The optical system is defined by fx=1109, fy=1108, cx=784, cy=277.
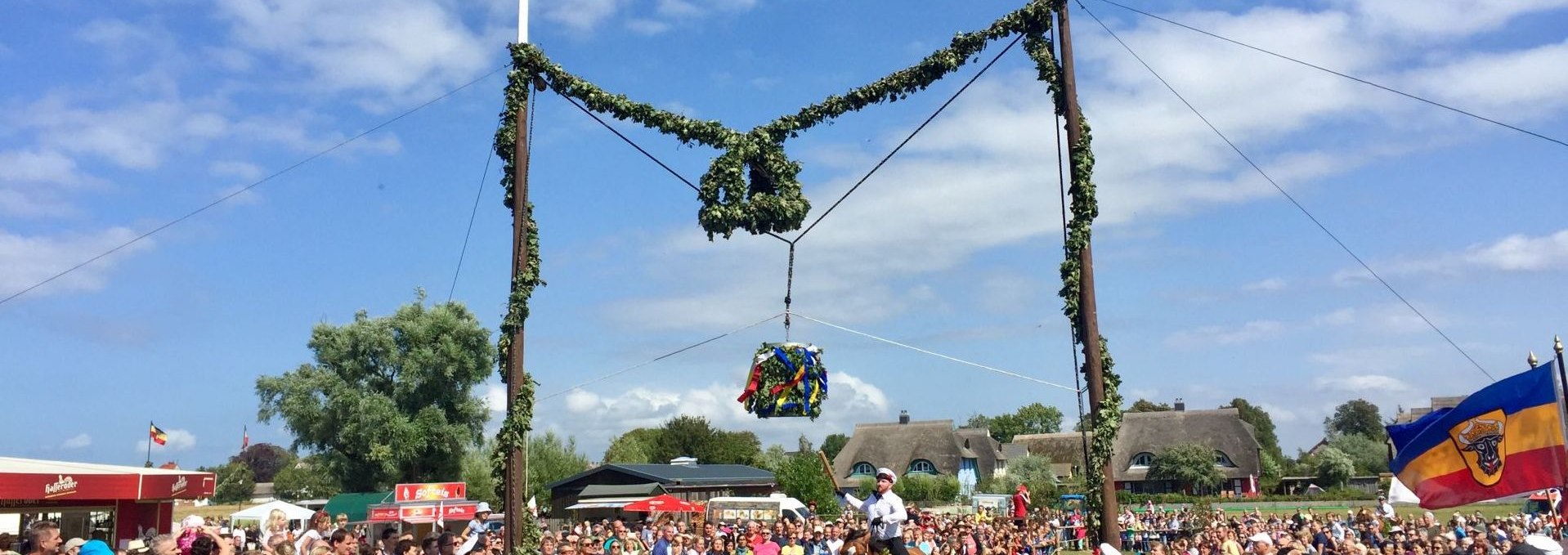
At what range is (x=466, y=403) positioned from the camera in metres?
45.1

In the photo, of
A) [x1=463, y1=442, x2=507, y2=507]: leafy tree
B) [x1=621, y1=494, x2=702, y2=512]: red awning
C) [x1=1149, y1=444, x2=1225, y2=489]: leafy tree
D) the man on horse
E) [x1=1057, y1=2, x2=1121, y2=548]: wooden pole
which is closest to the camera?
the man on horse

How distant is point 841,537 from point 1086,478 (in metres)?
6.70

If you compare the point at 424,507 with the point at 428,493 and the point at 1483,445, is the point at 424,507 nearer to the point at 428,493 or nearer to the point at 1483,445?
the point at 428,493

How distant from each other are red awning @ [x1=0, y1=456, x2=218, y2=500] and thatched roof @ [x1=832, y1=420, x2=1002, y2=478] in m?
49.5

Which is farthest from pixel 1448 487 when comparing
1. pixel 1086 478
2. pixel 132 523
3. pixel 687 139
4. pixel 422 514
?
pixel 132 523

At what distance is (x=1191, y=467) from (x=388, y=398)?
149ft

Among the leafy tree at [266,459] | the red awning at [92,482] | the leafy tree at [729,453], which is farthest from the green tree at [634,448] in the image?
the leafy tree at [266,459]

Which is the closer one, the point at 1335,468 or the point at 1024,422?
the point at 1335,468

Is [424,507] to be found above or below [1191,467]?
below

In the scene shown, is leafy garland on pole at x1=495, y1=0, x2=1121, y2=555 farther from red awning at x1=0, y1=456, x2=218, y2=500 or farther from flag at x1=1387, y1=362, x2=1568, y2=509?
red awning at x1=0, y1=456, x2=218, y2=500

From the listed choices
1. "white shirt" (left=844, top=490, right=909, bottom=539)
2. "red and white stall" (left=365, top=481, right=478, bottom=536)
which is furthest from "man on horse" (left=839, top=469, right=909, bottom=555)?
"red and white stall" (left=365, top=481, right=478, bottom=536)

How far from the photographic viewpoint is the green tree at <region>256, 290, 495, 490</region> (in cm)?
4347

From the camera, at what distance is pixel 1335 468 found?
2761 inches

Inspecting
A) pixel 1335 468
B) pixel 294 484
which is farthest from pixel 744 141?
pixel 294 484
